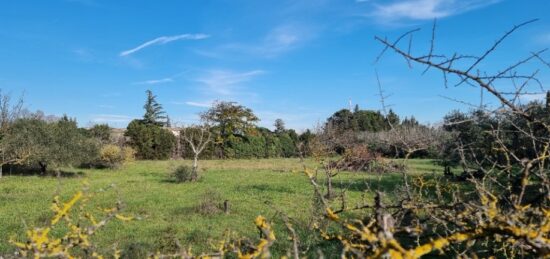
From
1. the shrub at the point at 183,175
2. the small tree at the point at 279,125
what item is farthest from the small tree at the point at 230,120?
the shrub at the point at 183,175

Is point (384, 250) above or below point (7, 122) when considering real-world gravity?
below

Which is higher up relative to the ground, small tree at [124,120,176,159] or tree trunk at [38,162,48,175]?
small tree at [124,120,176,159]

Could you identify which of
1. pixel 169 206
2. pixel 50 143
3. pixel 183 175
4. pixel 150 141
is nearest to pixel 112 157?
pixel 50 143

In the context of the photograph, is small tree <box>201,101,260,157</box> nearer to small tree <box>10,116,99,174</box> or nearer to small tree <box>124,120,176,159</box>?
small tree <box>124,120,176,159</box>

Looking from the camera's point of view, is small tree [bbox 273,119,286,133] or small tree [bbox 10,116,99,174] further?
small tree [bbox 273,119,286,133]

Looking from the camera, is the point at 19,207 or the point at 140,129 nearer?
the point at 19,207

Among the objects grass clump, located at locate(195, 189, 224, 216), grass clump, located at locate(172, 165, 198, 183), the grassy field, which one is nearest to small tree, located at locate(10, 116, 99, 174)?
the grassy field

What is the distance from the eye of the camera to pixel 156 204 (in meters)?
13.0

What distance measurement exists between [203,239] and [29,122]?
59.1 feet

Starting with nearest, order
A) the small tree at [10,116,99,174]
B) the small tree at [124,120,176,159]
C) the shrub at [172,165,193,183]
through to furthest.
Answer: the shrub at [172,165,193,183] < the small tree at [10,116,99,174] < the small tree at [124,120,176,159]

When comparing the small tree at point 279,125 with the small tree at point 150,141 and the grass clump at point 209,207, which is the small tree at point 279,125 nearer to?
the small tree at point 150,141

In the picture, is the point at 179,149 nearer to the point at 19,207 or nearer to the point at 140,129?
the point at 140,129

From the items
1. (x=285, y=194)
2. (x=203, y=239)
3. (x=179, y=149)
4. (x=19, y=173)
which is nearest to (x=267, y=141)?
(x=179, y=149)

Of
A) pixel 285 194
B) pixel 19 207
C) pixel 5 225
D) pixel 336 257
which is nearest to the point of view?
pixel 336 257
